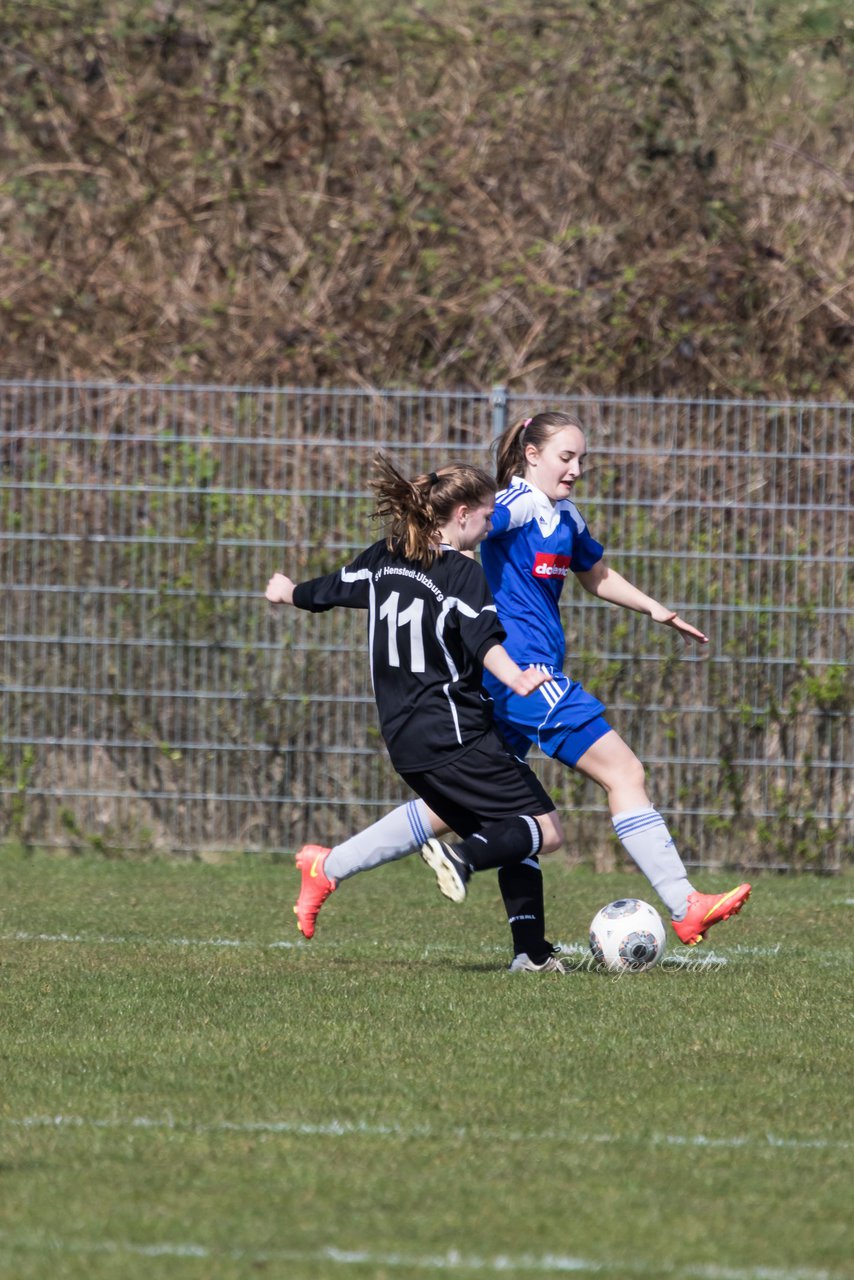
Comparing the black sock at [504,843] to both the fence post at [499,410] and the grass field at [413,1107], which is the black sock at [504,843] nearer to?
the grass field at [413,1107]

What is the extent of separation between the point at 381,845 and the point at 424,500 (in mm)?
1221

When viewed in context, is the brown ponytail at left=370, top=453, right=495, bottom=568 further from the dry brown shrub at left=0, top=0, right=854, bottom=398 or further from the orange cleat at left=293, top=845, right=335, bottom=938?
the dry brown shrub at left=0, top=0, right=854, bottom=398

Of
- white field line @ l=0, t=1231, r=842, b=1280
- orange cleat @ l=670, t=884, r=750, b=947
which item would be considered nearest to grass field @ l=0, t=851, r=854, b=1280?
white field line @ l=0, t=1231, r=842, b=1280

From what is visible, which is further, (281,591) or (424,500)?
(281,591)

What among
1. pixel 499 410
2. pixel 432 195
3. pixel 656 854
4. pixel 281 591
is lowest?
pixel 656 854

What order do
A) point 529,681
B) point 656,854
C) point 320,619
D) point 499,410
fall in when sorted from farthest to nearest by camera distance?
point 320,619, point 499,410, point 656,854, point 529,681

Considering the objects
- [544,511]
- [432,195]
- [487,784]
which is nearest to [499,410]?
[544,511]

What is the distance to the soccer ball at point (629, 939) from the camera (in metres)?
6.45

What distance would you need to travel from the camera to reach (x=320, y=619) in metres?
9.92

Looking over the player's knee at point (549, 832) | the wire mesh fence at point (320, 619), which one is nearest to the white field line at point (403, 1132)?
the player's knee at point (549, 832)

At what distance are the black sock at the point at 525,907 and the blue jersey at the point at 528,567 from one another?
0.74m

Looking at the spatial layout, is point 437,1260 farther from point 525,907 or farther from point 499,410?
point 499,410

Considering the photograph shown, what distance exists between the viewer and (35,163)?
1300 centimetres

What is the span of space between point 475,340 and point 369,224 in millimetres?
1149
